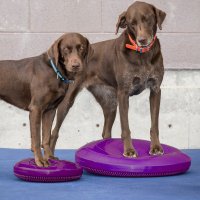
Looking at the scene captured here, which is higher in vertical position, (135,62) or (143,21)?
(143,21)

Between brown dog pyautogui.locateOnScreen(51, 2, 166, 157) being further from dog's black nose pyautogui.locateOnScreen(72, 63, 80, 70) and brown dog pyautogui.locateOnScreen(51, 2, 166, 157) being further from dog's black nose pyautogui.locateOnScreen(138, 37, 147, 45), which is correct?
dog's black nose pyautogui.locateOnScreen(72, 63, 80, 70)

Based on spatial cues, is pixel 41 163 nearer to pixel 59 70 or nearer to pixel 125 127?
pixel 59 70

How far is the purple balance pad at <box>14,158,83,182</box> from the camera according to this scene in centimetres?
563

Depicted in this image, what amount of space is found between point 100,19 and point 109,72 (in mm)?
1647

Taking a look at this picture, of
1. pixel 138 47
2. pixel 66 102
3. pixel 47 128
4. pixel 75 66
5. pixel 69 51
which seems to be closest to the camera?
pixel 75 66

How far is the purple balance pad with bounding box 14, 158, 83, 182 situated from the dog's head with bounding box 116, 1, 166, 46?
4.26 feet

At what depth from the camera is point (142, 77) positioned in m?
6.43

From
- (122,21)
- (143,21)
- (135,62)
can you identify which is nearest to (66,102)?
(135,62)

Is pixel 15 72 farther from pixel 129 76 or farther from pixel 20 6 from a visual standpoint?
pixel 20 6

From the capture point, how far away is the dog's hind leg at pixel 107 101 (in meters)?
7.26

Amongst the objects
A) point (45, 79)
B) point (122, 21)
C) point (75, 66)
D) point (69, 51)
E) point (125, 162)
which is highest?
point (122, 21)

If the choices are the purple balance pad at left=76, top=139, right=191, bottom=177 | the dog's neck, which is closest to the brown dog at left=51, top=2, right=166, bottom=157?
the purple balance pad at left=76, top=139, right=191, bottom=177

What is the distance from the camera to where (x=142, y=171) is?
6023mm

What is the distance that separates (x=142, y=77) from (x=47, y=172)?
1400 millimetres
